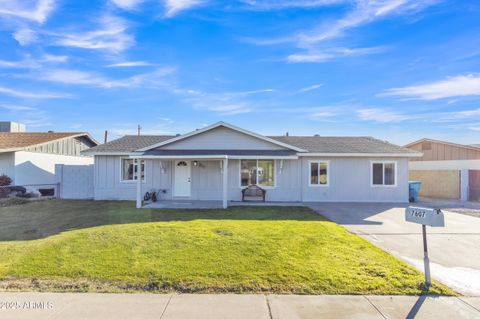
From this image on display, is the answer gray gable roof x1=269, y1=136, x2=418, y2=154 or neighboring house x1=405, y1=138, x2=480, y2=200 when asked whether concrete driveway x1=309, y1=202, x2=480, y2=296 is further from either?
neighboring house x1=405, y1=138, x2=480, y2=200

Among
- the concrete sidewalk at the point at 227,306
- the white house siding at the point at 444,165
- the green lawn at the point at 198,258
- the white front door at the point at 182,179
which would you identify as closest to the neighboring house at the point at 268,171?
the white front door at the point at 182,179

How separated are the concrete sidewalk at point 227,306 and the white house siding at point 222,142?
11021 millimetres

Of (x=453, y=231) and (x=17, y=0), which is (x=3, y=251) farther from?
(x=453, y=231)

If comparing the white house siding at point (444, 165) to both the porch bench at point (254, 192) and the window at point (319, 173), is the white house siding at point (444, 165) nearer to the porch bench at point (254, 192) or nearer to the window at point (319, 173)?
the window at point (319, 173)

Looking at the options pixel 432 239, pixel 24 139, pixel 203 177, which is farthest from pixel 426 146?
pixel 24 139

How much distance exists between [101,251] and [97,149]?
11.0 m

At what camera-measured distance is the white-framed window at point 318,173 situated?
15.2 meters

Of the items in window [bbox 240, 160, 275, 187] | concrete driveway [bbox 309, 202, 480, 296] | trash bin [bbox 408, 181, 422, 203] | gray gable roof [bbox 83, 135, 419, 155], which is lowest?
concrete driveway [bbox 309, 202, 480, 296]

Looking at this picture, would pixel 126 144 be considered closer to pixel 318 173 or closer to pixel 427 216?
pixel 318 173

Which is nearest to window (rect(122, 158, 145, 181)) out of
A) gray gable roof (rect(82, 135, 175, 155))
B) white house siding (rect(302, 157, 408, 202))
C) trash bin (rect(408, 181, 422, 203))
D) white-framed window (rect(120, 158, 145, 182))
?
white-framed window (rect(120, 158, 145, 182))

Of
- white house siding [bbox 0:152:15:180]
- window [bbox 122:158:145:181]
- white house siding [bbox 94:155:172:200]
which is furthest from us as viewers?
white house siding [bbox 0:152:15:180]

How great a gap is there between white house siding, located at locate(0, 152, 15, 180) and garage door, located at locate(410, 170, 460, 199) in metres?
27.1

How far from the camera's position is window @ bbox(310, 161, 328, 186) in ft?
50.0

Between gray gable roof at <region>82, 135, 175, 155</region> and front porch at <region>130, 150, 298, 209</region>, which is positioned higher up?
gray gable roof at <region>82, 135, 175, 155</region>
